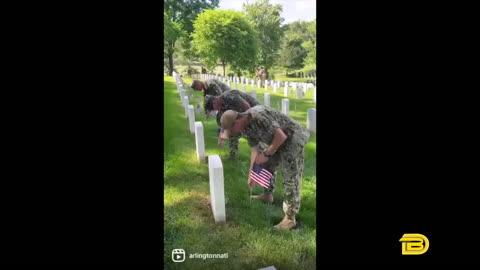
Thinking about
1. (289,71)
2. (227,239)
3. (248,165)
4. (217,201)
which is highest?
(289,71)

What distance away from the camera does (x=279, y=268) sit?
331 cm

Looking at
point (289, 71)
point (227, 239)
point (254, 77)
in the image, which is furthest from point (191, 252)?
point (289, 71)

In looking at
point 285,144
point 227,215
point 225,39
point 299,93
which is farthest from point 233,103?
point 227,215

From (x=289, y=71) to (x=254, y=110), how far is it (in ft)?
3.82

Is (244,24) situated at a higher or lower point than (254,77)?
higher

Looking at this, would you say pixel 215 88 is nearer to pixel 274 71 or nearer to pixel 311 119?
pixel 274 71

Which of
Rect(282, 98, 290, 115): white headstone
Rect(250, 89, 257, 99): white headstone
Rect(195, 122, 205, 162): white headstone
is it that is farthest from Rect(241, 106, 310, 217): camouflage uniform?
Rect(282, 98, 290, 115): white headstone

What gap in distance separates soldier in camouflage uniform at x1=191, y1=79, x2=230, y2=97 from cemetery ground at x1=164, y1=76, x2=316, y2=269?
185mm

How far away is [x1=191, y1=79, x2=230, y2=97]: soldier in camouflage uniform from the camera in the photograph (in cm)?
418

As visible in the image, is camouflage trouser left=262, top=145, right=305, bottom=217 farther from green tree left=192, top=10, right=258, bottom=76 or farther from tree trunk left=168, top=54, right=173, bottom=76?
tree trunk left=168, top=54, right=173, bottom=76

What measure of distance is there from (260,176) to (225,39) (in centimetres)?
174

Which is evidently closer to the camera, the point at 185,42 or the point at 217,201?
the point at 217,201
